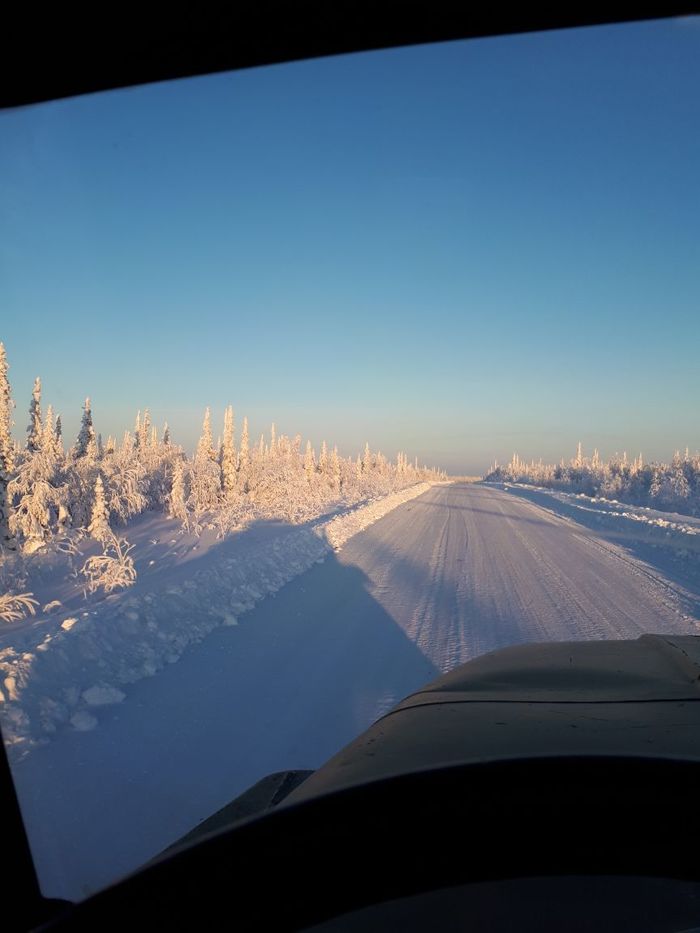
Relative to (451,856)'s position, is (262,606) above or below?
below

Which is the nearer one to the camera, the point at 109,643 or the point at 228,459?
the point at 109,643

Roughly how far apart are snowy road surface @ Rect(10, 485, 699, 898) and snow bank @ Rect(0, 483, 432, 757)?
0.21 metres

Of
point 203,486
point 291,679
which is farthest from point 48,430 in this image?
point 291,679

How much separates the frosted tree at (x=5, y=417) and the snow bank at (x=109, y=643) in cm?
815

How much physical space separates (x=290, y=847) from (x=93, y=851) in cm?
221

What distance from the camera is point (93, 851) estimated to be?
9.70ft

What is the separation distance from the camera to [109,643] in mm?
6031

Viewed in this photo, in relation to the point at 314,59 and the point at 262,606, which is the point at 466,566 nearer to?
the point at 262,606

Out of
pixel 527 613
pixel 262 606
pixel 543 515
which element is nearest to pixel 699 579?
pixel 527 613

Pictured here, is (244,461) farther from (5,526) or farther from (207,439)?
(5,526)

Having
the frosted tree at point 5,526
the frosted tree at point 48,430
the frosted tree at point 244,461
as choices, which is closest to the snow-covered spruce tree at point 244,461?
the frosted tree at point 244,461

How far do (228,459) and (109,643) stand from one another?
3088cm

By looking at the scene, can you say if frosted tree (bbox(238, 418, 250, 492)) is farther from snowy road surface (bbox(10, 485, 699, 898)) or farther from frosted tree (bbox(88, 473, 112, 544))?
snowy road surface (bbox(10, 485, 699, 898))

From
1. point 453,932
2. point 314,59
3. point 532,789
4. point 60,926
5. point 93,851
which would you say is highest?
point 314,59
